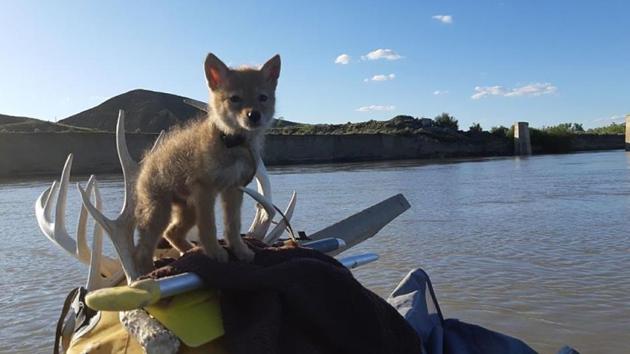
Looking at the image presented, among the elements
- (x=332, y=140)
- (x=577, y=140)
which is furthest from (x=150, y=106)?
(x=577, y=140)

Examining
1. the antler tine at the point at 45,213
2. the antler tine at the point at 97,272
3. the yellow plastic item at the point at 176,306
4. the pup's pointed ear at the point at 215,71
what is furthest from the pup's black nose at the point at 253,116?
the antler tine at the point at 45,213

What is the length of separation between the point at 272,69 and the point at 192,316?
1212mm

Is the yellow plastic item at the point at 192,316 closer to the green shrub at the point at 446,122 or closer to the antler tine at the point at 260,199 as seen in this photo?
the antler tine at the point at 260,199

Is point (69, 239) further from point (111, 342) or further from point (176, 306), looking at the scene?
point (176, 306)

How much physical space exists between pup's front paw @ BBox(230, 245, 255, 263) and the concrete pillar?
42.7 m

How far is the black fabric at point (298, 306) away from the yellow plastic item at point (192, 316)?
3 cm

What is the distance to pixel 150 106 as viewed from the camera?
Result: 227 feet

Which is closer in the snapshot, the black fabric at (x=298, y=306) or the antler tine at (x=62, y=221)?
the black fabric at (x=298, y=306)

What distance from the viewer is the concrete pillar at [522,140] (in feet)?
139

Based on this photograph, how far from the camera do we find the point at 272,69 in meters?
2.48

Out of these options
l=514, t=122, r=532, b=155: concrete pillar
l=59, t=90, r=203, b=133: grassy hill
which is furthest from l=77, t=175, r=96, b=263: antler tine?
l=59, t=90, r=203, b=133: grassy hill

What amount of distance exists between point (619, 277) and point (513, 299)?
1.14 metres

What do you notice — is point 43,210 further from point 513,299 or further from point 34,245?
point 34,245

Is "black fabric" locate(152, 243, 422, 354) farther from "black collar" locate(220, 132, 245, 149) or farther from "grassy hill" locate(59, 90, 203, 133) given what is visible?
"grassy hill" locate(59, 90, 203, 133)
